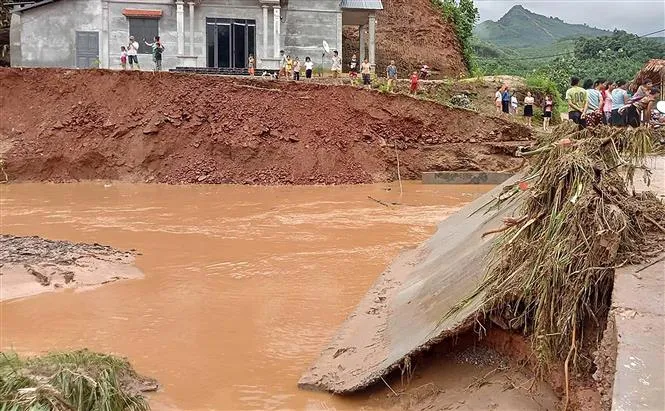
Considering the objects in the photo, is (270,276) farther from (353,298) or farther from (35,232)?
(35,232)

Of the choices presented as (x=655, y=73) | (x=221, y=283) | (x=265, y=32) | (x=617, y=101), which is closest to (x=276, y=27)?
(x=265, y=32)

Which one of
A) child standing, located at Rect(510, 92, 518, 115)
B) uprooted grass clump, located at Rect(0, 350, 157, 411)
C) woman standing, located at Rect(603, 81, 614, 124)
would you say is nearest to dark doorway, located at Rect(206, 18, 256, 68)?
child standing, located at Rect(510, 92, 518, 115)

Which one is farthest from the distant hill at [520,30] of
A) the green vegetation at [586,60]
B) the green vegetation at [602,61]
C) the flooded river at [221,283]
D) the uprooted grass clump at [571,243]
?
the uprooted grass clump at [571,243]

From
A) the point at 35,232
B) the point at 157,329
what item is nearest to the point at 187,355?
the point at 157,329

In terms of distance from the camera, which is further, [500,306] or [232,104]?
[232,104]

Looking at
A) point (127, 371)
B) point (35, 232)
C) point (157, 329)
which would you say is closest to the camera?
point (127, 371)

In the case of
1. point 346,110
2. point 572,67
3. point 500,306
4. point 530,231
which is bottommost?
point 500,306

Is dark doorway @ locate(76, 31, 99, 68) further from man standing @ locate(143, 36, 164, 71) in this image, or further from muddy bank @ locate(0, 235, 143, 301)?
muddy bank @ locate(0, 235, 143, 301)

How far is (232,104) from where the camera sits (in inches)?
942

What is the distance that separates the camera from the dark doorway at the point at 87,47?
2795cm

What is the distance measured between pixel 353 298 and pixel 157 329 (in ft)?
9.35

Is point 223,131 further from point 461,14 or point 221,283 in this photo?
point 461,14

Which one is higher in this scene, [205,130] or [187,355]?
[205,130]

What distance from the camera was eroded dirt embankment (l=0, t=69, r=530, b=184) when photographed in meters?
23.3
